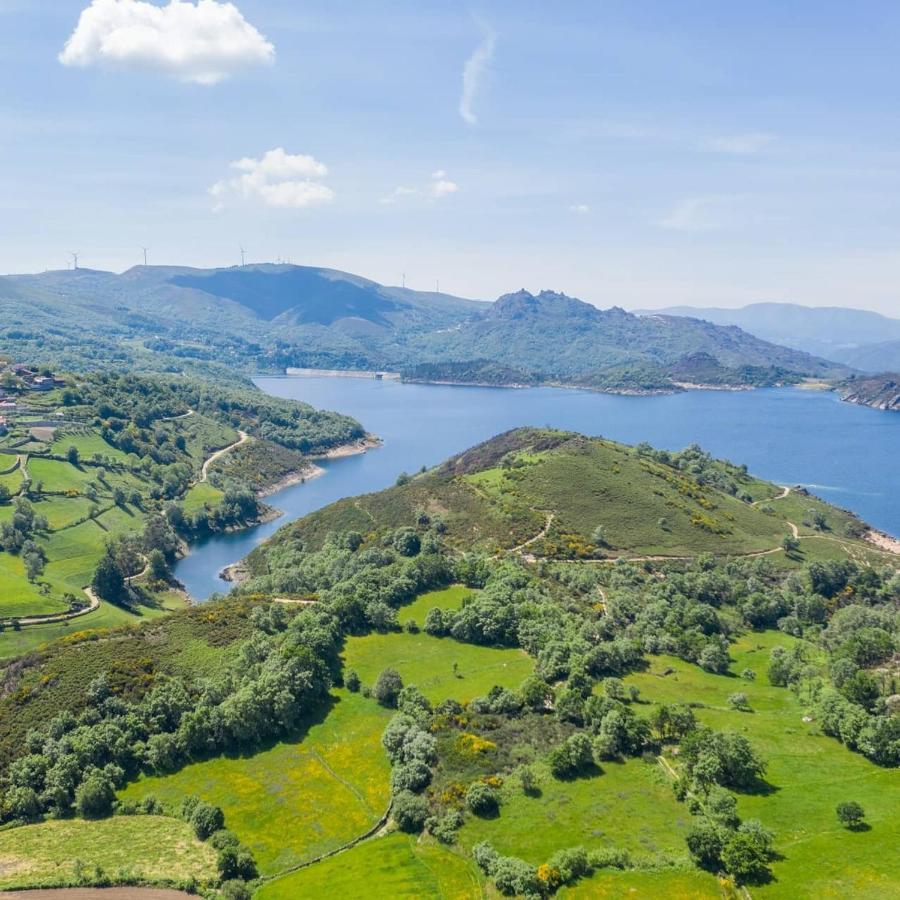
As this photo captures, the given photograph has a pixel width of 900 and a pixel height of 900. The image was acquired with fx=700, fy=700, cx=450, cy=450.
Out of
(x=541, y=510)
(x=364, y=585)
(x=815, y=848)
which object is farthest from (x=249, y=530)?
(x=815, y=848)

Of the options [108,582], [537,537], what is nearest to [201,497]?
[108,582]

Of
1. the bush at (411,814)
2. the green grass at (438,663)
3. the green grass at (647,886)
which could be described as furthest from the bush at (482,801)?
the green grass at (438,663)

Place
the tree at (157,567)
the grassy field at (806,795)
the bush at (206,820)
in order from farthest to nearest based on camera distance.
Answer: the tree at (157,567)
the bush at (206,820)
the grassy field at (806,795)

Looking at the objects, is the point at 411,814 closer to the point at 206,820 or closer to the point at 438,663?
the point at 206,820

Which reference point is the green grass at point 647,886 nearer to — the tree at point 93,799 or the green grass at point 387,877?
the green grass at point 387,877

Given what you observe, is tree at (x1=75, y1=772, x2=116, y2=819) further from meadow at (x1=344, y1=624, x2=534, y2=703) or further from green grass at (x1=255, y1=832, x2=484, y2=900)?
meadow at (x1=344, y1=624, x2=534, y2=703)

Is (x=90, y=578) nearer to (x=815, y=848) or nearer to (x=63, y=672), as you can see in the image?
(x=63, y=672)
